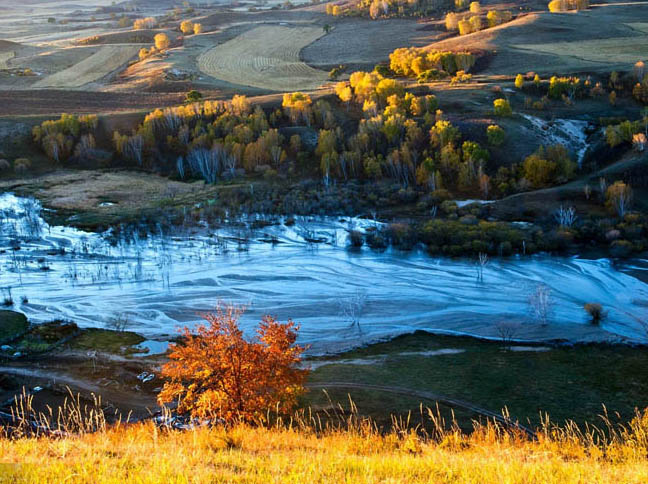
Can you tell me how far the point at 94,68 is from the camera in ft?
351

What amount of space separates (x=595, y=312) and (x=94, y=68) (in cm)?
10021

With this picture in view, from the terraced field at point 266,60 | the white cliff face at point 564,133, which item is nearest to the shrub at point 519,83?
the white cliff face at point 564,133

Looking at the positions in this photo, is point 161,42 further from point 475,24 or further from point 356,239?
point 356,239

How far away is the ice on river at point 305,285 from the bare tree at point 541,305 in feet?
1.14

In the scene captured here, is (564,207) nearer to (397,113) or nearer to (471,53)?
(397,113)

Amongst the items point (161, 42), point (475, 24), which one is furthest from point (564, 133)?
point (161, 42)

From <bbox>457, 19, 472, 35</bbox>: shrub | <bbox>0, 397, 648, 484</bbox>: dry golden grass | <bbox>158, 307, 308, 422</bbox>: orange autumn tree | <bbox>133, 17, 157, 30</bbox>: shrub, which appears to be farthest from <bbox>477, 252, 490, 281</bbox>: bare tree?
<bbox>133, 17, 157, 30</bbox>: shrub

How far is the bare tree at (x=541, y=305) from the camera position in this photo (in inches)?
1114

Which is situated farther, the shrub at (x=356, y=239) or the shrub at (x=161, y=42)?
the shrub at (x=161, y=42)

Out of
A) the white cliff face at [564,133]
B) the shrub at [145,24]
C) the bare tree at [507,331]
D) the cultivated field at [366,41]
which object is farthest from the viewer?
the shrub at [145,24]

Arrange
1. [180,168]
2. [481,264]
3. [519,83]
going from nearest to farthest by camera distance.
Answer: [481,264]
[180,168]
[519,83]

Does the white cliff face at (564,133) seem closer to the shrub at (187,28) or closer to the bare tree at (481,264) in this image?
the bare tree at (481,264)

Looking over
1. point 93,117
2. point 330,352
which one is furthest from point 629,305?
point 93,117

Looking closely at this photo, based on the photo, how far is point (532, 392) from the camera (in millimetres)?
21297
